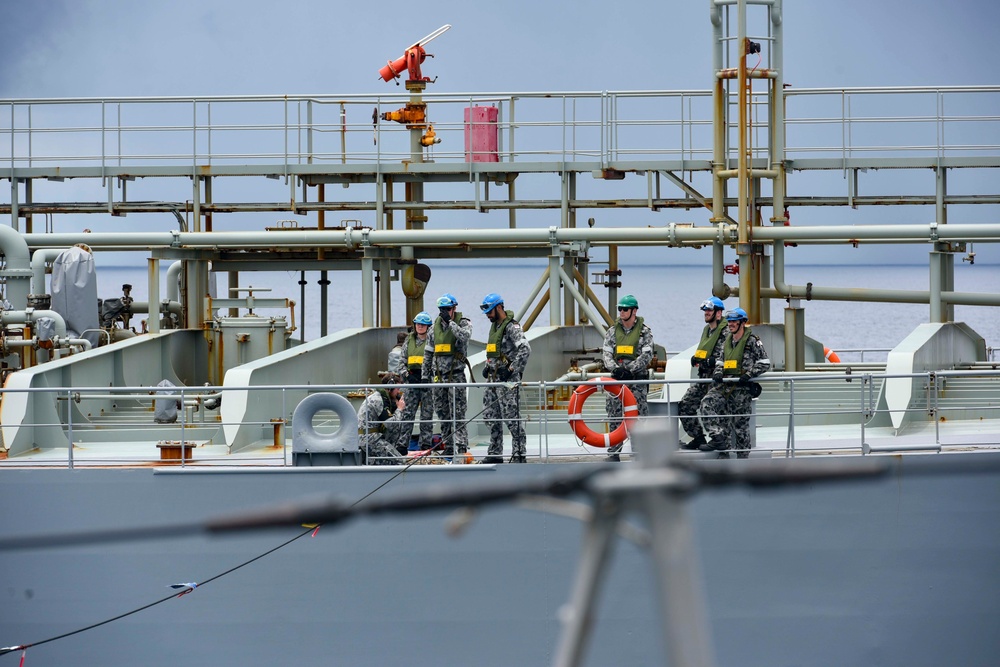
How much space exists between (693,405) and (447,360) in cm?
237

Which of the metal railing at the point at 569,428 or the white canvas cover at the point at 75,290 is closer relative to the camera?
the metal railing at the point at 569,428

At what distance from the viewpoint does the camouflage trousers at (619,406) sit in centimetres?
1211

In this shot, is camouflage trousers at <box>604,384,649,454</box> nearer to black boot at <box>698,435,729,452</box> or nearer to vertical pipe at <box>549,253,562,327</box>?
black boot at <box>698,435,729,452</box>

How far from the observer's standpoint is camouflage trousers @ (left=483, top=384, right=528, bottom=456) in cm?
1209

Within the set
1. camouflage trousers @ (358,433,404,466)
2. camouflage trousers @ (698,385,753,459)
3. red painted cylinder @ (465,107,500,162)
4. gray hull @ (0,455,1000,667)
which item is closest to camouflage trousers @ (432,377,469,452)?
camouflage trousers @ (358,433,404,466)

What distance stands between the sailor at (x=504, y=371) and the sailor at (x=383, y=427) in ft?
2.90

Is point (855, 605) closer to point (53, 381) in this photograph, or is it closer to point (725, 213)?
point (725, 213)

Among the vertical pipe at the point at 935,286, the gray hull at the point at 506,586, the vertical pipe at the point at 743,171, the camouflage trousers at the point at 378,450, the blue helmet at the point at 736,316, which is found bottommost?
the gray hull at the point at 506,586

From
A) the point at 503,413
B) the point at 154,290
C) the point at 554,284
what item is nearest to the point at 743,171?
the point at 554,284

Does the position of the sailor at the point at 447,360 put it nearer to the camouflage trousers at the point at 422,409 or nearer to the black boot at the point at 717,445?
the camouflage trousers at the point at 422,409

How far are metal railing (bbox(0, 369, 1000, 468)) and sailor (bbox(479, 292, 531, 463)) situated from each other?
0.18m

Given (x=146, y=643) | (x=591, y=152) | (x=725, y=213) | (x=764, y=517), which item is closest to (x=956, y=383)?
(x=725, y=213)

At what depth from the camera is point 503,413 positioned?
480 inches

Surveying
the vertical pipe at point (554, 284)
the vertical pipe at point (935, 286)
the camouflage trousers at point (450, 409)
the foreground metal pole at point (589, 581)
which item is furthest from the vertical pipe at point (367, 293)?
the foreground metal pole at point (589, 581)
